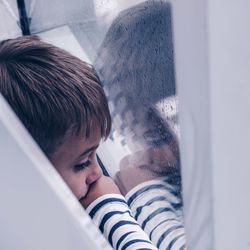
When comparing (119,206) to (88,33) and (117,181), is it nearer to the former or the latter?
(117,181)

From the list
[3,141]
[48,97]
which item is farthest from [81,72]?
[3,141]

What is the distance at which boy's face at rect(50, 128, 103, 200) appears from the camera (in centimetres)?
54

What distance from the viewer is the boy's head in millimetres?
533

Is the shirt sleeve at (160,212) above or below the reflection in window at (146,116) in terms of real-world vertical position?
below

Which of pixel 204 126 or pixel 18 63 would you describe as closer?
pixel 204 126

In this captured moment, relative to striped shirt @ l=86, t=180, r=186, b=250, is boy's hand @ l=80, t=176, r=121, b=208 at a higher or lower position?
higher

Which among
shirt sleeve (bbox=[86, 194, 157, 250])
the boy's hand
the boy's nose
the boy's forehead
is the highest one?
the boy's forehead

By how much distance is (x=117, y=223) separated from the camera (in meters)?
0.59

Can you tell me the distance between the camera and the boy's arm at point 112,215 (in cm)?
57

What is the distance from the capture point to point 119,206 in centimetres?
58

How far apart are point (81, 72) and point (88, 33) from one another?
6 cm

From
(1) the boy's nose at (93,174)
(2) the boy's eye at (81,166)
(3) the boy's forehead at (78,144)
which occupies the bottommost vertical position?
(1) the boy's nose at (93,174)

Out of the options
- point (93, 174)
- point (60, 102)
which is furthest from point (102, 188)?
point (60, 102)

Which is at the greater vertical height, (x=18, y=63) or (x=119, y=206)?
(x=18, y=63)
